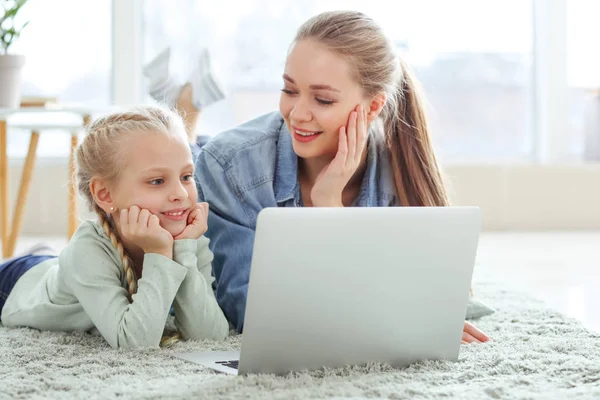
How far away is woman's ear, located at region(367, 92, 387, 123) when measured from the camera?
1791 millimetres

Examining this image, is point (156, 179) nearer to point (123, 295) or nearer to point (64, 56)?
point (123, 295)

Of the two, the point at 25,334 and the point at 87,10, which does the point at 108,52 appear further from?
the point at 25,334

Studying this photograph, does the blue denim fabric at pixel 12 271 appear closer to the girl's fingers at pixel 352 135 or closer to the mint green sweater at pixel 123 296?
the mint green sweater at pixel 123 296

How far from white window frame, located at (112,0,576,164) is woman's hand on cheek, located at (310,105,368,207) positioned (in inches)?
112

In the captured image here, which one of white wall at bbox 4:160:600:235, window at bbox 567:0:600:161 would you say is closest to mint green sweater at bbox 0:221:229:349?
white wall at bbox 4:160:600:235

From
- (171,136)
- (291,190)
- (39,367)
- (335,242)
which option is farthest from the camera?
(291,190)

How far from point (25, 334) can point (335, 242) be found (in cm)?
80

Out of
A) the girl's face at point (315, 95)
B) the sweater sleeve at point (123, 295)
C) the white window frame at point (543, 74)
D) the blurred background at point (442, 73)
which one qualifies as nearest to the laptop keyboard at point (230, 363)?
the sweater sleeve at point (123, 295)

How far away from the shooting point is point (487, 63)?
465 cm

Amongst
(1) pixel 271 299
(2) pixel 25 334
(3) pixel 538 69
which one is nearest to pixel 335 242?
(1) pixel 271 299

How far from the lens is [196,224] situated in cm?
160

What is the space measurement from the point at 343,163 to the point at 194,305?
425mm

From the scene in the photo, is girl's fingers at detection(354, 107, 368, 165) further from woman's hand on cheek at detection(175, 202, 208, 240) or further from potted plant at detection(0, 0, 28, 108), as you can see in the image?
potted plant at detection(0, 0, 28, 108)

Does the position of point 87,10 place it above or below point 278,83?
above
